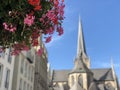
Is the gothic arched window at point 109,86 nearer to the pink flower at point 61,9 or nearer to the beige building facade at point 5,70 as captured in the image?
the beige building facade at point 5,70

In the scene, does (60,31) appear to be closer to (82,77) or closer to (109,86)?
(82,77)

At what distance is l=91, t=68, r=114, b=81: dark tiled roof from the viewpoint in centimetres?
9744

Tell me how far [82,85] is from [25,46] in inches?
3242

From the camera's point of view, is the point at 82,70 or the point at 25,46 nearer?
the point at 25,46

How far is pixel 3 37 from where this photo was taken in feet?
15.1

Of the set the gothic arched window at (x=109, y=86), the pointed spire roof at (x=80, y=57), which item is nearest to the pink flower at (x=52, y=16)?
the pointed spire roof at (x=80, y=57)

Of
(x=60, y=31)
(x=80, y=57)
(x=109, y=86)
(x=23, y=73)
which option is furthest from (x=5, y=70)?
(x=109, y=86)

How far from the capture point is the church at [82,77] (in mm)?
85375

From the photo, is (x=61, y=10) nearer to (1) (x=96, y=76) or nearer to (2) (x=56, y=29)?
(2) (x=56, y=29)

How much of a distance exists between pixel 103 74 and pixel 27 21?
99448 millimetres

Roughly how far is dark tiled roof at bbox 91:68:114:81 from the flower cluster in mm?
94597

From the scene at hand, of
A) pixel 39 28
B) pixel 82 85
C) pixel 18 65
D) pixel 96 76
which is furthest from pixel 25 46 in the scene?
pixel 96 76

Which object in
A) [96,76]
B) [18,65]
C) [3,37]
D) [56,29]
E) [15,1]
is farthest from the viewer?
[96,76]

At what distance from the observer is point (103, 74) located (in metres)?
101
